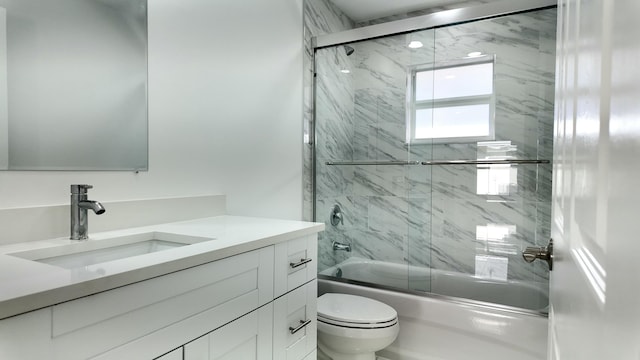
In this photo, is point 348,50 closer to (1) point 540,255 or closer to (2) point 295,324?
(2) point 295,324

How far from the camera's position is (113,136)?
138cm

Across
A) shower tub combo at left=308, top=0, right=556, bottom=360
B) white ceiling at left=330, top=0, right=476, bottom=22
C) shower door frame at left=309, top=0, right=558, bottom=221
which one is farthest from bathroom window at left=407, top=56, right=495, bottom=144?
white ceiling at left=330, top=0, right=476, bottom=22

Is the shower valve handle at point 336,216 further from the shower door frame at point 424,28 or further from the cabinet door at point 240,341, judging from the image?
the cabinet door at point 240,341

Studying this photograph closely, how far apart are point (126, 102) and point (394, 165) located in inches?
80.2

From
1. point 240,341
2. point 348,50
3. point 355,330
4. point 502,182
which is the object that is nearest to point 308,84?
point 348,50

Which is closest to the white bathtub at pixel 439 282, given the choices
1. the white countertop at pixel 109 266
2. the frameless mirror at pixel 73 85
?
the white countertop at pixel 109 266

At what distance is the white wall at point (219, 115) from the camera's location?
1457mm

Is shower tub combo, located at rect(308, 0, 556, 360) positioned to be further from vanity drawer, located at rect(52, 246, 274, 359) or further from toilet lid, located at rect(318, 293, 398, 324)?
vanity drawer, located at rect(52, 246, 274, 359)

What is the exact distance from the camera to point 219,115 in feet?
6.16

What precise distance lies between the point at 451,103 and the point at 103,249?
2.50m

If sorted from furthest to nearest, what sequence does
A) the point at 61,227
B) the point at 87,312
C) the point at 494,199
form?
the point at 494,199, the point at 61,227, the point at 87,312

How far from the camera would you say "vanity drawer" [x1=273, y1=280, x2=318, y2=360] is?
1312 mm

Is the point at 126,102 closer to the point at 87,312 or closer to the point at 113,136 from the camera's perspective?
the point at 113,136

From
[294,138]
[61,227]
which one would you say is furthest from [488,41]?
[61,227]
